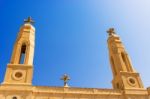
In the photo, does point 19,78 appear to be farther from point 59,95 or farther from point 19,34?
point 19,34

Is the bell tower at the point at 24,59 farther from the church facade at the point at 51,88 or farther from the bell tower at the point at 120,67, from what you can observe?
the bell tower at the point at 120,67

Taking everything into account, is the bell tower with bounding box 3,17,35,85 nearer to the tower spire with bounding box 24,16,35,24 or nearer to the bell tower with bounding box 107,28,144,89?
the tower spire with bounding box 24,16,35,24

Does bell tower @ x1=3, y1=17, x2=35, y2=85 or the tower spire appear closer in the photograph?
bell tower @ x1=3, y1=17, x2=35, y2=85

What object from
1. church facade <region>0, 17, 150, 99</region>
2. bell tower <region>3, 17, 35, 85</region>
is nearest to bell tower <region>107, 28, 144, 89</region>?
church facade <region>0, 17, 150, 99</region>

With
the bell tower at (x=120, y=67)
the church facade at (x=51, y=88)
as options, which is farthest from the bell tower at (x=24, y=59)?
the bell tower at (x=120, y=67)

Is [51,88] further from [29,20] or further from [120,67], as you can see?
[29,20]

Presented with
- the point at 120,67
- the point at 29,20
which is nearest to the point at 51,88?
the point at 120,67

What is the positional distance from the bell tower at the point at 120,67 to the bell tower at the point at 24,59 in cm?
1212

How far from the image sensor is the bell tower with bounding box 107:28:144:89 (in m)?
30.5

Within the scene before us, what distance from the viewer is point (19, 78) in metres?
27.2

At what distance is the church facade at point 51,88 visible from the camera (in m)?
25.9

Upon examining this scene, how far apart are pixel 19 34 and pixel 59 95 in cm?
1246

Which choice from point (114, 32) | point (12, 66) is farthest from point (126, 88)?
point (12, 66)

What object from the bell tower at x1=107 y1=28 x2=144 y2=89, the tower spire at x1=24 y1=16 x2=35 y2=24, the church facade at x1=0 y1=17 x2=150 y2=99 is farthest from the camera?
the tower spire at x1=24 y1=16 x2=35 y2=24
